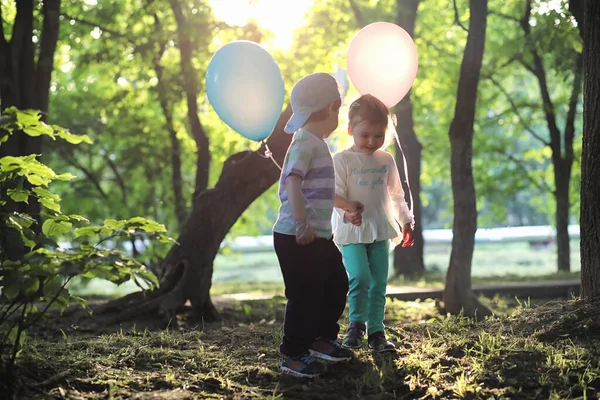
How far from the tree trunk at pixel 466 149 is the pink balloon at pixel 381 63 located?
1.87 m

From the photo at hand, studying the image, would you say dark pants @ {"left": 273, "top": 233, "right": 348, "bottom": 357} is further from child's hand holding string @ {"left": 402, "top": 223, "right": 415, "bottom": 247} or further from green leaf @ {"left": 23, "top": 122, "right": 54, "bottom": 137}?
green leaf @ {"left": 23, "top": 122, "right": 54, "bottom": 137}

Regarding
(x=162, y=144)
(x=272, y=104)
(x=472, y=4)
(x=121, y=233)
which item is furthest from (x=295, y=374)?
(x=162, y=144)

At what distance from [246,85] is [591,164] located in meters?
2.46

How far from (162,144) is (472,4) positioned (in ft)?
32.1

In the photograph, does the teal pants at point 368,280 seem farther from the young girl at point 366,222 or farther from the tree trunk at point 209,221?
the tree trunk at point 209,221

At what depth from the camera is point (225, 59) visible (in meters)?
5.04

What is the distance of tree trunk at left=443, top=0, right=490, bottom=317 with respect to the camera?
6941 millimetres

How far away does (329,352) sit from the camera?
3.83m

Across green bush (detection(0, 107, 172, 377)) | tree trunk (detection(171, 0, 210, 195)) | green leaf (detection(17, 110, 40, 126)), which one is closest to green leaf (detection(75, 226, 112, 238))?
green bush (detection(0, 107, 172, 377))

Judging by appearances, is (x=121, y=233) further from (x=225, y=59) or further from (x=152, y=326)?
(x=152, y=326)

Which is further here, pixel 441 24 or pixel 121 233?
pixel 441 24

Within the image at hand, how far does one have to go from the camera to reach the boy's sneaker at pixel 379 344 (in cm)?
418

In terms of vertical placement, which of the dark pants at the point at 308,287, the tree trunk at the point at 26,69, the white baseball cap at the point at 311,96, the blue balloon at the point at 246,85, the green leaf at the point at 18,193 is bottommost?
the dark pants at the point at 308,287

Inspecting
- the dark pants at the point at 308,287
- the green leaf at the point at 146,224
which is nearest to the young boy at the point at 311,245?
the dark pants at the point at 308,287
